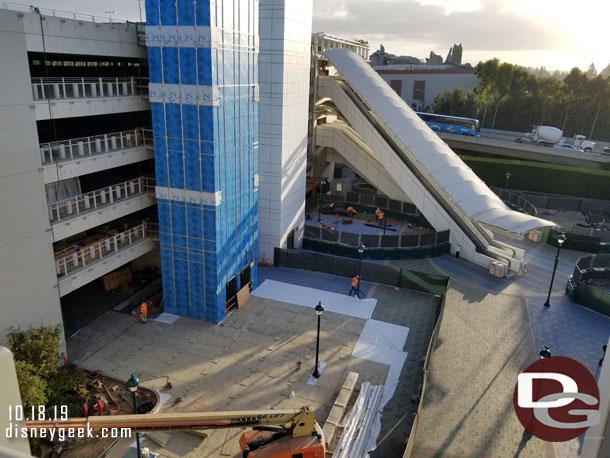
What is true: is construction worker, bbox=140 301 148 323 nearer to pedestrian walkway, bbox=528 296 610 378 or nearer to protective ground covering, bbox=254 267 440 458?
protective ground covering, bbox=254 267 440 458

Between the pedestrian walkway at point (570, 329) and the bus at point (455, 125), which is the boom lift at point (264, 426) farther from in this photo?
the bus at point (455, 125)

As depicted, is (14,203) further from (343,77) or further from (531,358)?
(343,77)

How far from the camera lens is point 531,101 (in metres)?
77.7

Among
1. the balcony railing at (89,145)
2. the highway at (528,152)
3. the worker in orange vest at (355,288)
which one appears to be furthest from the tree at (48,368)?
the highway at (528,152)

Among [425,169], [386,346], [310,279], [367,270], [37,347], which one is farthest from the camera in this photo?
[425,169]

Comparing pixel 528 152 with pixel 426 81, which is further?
pixel 426 81

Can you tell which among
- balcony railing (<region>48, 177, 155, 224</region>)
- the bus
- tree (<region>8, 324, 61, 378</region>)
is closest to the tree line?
the bus

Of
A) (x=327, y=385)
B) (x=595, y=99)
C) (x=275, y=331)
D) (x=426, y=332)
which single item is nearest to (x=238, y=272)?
(x=275, y=331)

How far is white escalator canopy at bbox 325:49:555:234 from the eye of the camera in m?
32.1

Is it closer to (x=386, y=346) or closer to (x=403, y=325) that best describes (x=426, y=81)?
(x=403, y=325)

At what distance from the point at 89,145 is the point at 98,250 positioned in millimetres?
5483

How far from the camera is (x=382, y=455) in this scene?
56.4 feet

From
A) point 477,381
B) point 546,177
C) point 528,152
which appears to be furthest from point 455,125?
point 477,381

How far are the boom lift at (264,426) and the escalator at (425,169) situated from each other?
2084 centimetres
